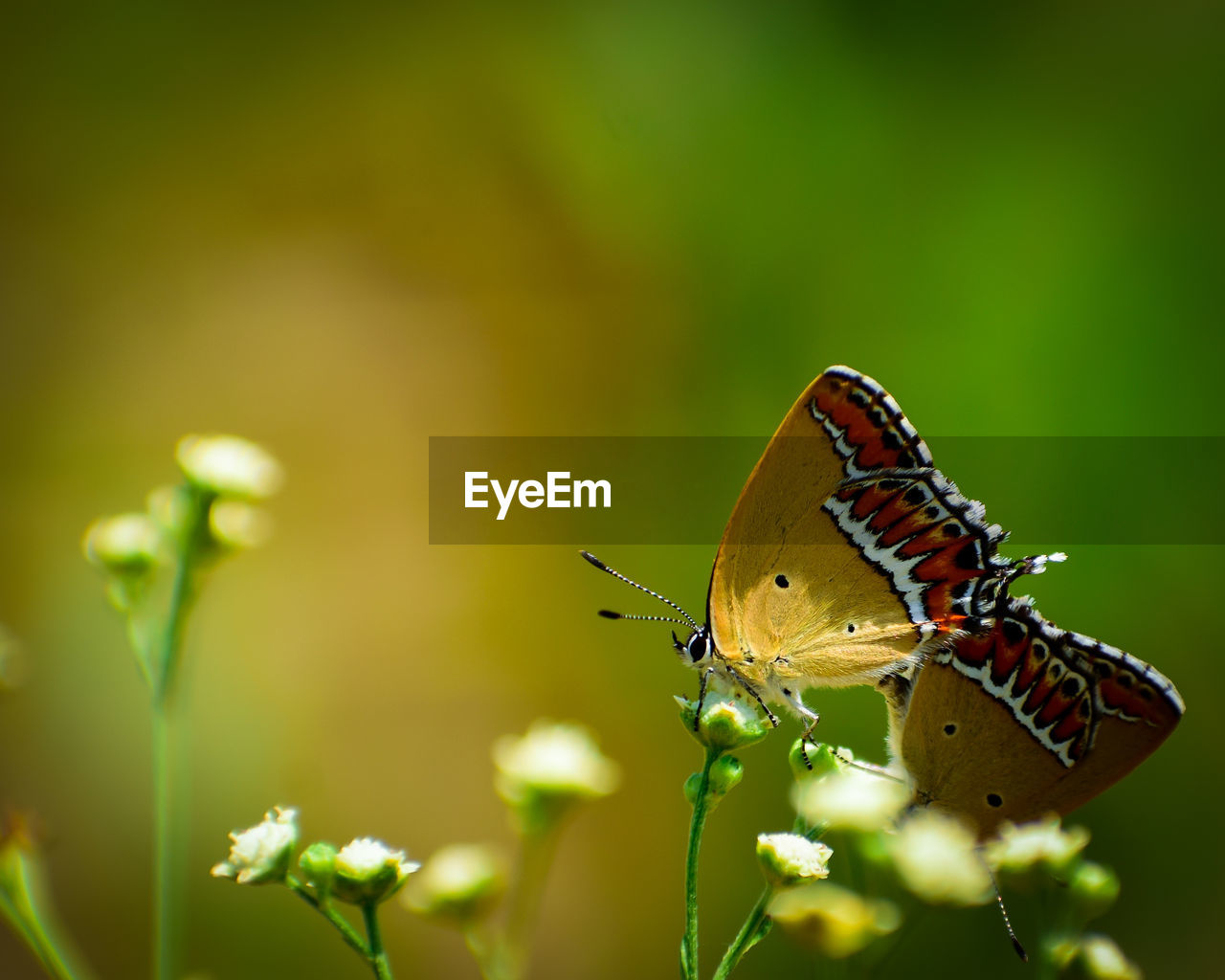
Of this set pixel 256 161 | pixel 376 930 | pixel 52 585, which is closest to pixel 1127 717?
pixel 376 930

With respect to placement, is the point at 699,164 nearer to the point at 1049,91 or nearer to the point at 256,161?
the point at 1049,91

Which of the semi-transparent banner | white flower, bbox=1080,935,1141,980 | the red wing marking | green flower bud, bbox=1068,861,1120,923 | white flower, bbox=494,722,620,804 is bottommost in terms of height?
white flower, bbox=1080,935,1141,980

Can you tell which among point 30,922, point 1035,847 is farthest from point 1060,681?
point 30,922

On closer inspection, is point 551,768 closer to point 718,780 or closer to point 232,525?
point 718,780

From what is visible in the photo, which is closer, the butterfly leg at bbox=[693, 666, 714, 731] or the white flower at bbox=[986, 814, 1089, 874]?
the white flower at bbox=[986, 814, 1089, 874]

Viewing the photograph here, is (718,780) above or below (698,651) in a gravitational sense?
below

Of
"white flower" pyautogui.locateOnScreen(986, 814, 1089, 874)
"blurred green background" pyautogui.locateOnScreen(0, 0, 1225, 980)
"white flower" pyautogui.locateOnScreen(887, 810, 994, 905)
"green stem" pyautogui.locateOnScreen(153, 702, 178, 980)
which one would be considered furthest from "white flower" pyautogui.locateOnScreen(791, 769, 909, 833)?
"blurred green background" pyautogui.locateOnScreen(0, 0, 1225, 980)

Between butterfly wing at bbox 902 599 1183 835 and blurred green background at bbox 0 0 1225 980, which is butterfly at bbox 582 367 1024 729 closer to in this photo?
butterfly wing at bbox 902 599 1183 835
